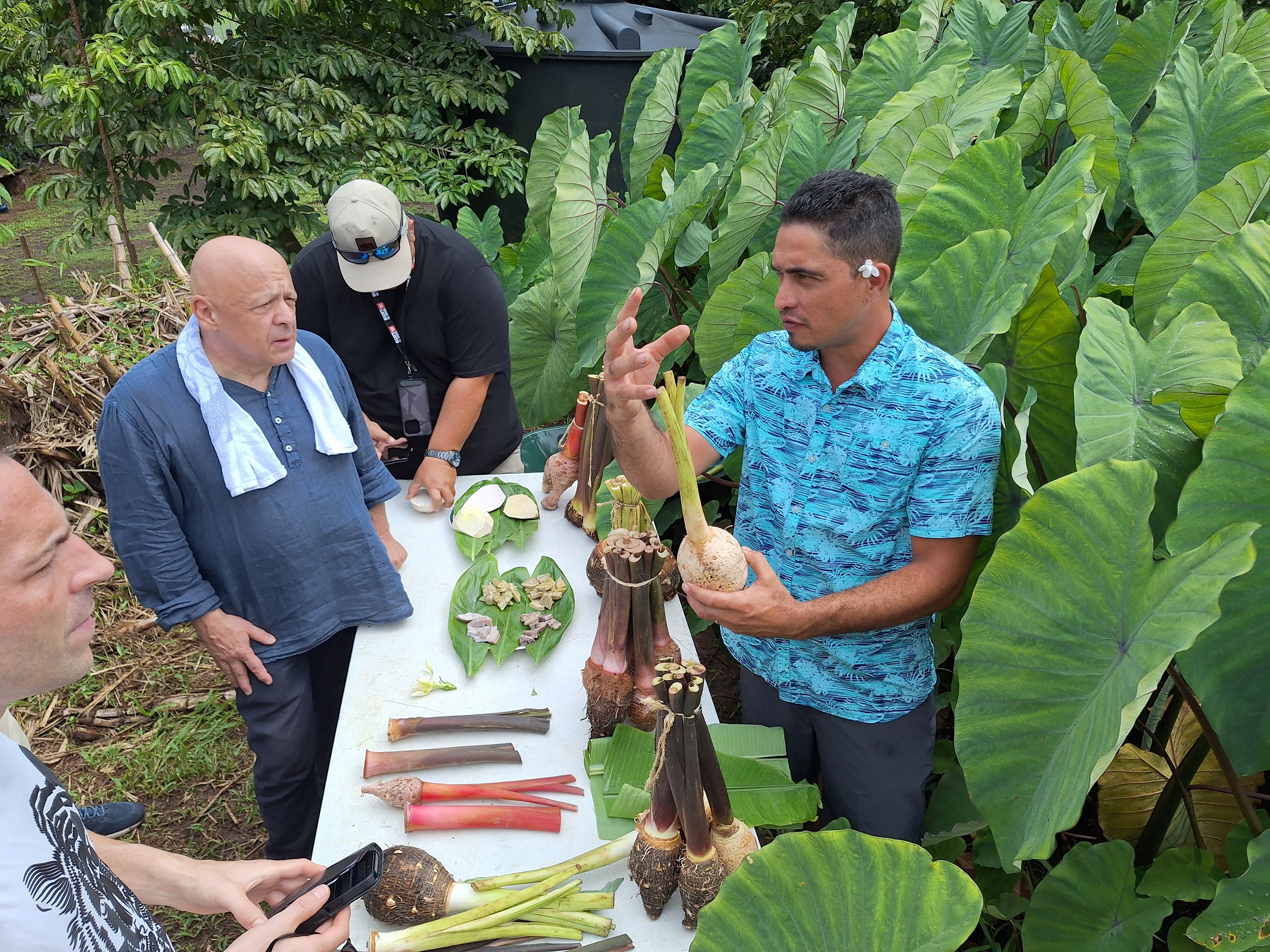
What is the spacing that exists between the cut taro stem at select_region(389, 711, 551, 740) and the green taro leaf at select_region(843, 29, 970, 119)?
202 cm

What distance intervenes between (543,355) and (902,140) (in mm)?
1300

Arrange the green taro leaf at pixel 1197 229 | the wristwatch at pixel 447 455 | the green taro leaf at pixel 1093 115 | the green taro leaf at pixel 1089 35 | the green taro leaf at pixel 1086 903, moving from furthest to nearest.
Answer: the green taro leaf at pixel 1089 35, the wristwatch at pixel 447 455, the green taro leaf at pixel 1093 115, the green taro leaf at pixel 1197 229, the green taro leaf at pixel 1086 903

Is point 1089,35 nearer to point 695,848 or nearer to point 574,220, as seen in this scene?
point 574,220

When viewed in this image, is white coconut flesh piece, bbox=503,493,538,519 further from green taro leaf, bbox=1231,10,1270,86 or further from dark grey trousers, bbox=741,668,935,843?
green taro leaf, bbox=1231,10,1270,86

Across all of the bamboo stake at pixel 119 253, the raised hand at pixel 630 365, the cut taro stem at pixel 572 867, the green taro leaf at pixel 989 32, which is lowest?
the bamboo stake at pixel 119 253

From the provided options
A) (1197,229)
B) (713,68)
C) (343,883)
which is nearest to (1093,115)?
(1197,229)

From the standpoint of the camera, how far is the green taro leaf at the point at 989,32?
3.03 m

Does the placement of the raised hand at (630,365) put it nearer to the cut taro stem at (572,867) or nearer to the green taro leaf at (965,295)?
the green taro leaf at (965,295)

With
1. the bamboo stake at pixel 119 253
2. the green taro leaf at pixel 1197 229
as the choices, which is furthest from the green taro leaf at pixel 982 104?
the bamboo stake at pixel 119 253

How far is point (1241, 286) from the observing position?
1357 mm

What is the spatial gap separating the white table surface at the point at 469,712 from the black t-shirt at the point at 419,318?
409 millimetres

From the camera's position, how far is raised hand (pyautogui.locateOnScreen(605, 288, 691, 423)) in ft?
4.85

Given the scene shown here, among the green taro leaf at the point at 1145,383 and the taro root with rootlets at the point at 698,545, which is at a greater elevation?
the green taro leaf at the point at 1145,383

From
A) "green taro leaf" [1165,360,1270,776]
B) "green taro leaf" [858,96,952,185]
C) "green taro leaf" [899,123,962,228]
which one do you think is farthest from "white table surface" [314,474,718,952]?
"green taro leaf" [858,96,952,185]
